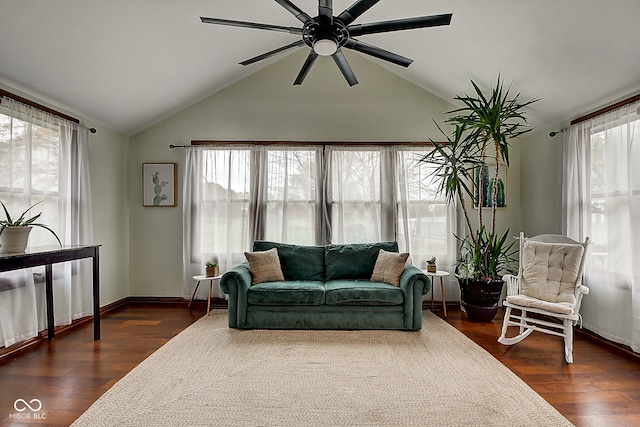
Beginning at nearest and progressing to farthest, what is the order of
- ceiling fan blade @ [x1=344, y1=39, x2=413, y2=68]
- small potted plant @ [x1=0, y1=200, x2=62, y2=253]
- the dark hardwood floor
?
1. the dark hardwood floor
2. ceiling fan blade @ [x1=344, y1=39, x2=413, y2=68]
3. small potted plant @ [x1=0, y1=200, x2=62, y2=253]

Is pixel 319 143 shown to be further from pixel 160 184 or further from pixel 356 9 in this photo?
pixel 356 9

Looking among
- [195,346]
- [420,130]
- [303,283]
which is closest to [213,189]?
[303,283]

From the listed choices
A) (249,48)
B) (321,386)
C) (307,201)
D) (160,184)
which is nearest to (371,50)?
(249,48)

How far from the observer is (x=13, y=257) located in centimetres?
269

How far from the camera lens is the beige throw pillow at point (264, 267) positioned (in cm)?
420

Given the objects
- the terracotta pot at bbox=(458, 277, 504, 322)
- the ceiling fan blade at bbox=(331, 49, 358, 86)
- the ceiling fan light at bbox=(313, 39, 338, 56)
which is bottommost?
the terracotta pot at bbox=(458, 277, 504, 322)

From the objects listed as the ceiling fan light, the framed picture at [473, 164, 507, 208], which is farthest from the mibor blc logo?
the framed picture at [473, 164, 507, 208]

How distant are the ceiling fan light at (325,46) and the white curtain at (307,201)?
2.58 meters

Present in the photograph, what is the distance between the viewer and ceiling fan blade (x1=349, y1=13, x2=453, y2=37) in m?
2.27

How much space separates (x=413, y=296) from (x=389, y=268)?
435 mm

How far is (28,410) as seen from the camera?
2.31 metres

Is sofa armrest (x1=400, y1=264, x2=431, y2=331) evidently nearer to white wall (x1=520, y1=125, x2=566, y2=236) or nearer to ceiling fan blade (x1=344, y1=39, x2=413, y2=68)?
white wall (x1=520, y1=125, x2=566, y2=236)

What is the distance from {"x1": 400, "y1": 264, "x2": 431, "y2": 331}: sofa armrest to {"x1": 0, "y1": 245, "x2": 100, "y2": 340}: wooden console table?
314 centimetres

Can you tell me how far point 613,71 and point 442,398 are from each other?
3134 millimetres
